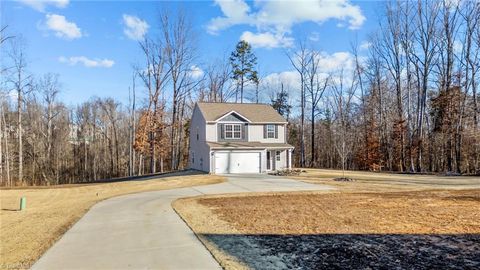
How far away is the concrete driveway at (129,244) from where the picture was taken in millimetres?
6250

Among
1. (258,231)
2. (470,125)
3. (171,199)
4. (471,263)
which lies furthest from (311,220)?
(470,125)

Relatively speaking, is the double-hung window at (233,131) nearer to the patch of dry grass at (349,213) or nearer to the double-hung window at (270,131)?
the double-hung window at (270,131)

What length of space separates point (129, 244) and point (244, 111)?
25.7 m

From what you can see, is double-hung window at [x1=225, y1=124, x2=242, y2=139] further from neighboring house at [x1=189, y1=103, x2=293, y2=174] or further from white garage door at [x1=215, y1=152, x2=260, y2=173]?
white garage door at [x1=215, y1=152, x2=260, y2=173]

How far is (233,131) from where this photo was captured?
30.7 m

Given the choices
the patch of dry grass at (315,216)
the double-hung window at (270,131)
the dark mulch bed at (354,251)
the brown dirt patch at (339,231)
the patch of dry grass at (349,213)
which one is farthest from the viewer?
the double-hung window at (270,131)

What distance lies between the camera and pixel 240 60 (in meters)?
48.8

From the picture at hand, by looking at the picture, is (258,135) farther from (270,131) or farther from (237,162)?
(237,162)

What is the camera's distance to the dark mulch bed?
20.5 ft

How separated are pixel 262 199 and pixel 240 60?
119ft

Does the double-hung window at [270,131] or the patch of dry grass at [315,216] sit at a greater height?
the double-hung window at [270,131]

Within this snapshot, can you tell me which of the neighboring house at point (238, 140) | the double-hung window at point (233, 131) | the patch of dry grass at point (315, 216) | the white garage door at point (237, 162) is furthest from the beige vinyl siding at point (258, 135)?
the patch of dry grass at point (315, 216)

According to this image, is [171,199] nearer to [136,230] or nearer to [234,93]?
[136,230]

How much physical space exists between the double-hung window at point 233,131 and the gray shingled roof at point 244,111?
1313 millimetres
